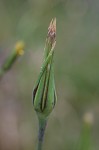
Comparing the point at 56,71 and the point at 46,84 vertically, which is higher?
the point at 56,71

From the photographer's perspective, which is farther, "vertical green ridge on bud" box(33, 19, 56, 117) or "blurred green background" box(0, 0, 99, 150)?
"blurred green background" box(0, 0, 99, 150)

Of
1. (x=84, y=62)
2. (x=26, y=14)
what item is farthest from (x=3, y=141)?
(x=26, y=14)

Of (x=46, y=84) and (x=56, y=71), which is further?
(x=56, y=71)

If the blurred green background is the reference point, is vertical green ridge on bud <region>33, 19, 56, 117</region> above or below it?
below

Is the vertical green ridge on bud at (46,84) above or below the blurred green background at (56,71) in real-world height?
below

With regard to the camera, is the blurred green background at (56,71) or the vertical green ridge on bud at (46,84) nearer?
the vertical green ridge on bud at (46,84)
